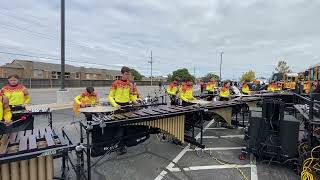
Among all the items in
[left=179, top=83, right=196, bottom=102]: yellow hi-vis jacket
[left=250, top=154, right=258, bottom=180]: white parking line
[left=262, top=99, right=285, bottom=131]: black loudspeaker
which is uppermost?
[left=179, top=83, right=196, bottom=102]: yellow hi-vis jacket

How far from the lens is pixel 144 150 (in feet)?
18.1

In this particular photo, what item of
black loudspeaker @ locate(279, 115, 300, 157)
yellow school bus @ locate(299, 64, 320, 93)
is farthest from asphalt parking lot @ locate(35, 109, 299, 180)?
yellow school bus @ locate(299, 64, 320, 93)

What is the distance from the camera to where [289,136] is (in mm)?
4309

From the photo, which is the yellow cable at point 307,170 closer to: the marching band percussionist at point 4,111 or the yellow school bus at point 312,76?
the marching band percussionist at point 4,111

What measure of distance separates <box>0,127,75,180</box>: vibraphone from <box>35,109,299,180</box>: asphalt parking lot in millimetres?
1420

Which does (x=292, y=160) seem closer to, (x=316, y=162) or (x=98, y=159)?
(x=316, y=162)

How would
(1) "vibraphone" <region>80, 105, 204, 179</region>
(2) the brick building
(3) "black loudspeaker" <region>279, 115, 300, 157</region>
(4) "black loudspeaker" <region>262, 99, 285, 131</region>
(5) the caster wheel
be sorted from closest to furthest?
1. (1) "vibraphone" <region>80, 105, 204, 179</region>
2. (3) "black loudspeaker" <region>279, 115, 300, 157</region>
3. (4) "black loudspeaker" <region>262, 99, 285, 131</region>
4. (5) the caster wheel
5. (2) the brick building

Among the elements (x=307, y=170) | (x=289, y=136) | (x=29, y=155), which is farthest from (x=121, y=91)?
(x=307, y=170)

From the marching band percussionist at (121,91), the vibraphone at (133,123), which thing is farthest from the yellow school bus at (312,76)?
the marching band percussionist at (121,91)

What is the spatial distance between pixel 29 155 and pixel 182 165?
294 cm

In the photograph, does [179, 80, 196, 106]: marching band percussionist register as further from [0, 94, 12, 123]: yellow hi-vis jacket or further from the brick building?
the brick building

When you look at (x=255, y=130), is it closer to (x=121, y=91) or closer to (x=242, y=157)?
(x=242, y=157)

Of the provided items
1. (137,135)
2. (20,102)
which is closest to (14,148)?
(137,135)

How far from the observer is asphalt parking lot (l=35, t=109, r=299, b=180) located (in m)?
4.08
